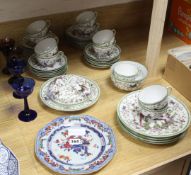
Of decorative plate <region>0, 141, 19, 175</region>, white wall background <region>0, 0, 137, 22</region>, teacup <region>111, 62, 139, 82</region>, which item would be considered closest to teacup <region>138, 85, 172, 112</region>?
teacup <region>111, 62, 139, 82</region>

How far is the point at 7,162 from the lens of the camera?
0.81 metres

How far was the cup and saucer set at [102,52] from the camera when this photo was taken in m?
1.21

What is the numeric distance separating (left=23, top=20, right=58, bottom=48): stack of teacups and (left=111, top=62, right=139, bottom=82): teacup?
1.05 ft

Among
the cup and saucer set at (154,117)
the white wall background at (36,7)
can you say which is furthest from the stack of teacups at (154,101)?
the white wall background at (36,7)

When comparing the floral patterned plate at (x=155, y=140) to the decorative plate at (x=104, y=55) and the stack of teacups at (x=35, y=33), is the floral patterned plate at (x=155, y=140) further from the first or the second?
the stack of teacups at (x=35, y=33)

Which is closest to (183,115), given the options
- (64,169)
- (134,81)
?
(134,81)

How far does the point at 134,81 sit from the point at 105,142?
0.27 m

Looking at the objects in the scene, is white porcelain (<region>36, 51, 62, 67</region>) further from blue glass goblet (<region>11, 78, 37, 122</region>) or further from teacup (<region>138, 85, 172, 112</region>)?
teacup (<region>138, 85, 172, 112</region>)

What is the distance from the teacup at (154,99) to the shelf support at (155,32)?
187mm

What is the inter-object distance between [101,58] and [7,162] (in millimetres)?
565

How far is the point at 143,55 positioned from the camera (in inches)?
52.2

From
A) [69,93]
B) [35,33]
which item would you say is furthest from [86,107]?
[35,33]

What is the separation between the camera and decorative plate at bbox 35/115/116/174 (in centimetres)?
83

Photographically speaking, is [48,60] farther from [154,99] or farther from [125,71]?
[154,99]
